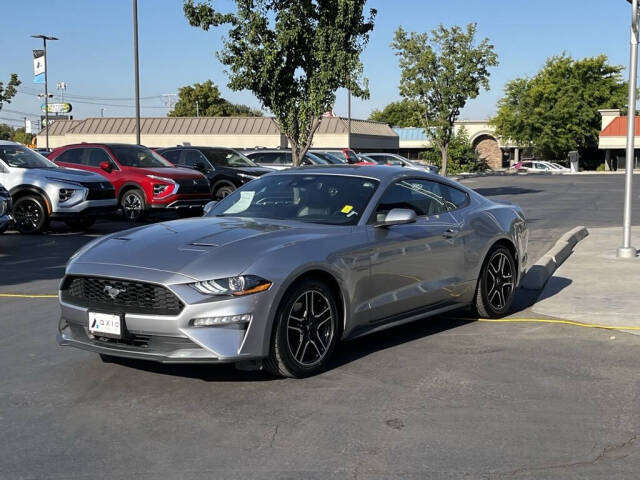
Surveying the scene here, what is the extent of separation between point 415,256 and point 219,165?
16.4 meters

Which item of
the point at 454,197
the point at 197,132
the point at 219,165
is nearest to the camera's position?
the point at 454,197

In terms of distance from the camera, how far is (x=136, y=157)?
1961 centimetres

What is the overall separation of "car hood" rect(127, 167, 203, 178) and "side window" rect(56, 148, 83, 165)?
5.21 feet

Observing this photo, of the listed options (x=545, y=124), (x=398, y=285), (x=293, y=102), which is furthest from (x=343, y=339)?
(x=545, y=124)

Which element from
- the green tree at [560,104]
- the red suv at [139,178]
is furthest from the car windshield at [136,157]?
the green tree at [560,104]

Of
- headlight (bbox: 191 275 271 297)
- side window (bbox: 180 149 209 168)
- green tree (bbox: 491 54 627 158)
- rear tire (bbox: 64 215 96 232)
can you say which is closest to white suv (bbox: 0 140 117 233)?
rear tire (bbox: 64 215 96 232)

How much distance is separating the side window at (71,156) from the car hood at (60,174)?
2777 mm

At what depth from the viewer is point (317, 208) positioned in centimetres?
678

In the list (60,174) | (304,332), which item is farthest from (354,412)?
(60,174)

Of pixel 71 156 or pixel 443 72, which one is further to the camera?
pixel 443 72

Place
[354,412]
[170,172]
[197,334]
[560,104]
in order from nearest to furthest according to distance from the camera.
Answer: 1. [354,412]
2. [197,334]
3. [170,172]
4. [560,104]

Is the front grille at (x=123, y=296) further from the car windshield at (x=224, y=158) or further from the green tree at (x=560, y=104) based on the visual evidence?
the green tree at (x=560, y=104)

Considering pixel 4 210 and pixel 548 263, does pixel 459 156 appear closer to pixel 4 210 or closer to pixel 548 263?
pixel 4 210

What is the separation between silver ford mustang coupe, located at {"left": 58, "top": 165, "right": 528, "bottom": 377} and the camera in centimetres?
540
